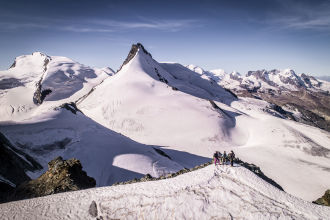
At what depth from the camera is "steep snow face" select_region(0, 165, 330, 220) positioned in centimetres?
1016

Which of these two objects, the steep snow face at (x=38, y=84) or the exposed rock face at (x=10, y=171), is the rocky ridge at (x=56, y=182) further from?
the steep snow face at (x=38, y=84)

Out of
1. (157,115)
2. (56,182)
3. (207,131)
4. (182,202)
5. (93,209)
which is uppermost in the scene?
(182,202)

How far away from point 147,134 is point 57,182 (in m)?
41.4

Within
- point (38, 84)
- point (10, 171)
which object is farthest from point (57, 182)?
point (38, 84)

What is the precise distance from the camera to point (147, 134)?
5591cm

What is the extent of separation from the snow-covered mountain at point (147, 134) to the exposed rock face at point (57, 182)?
6.98m

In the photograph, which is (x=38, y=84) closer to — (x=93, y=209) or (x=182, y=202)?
(x=93, y=209)

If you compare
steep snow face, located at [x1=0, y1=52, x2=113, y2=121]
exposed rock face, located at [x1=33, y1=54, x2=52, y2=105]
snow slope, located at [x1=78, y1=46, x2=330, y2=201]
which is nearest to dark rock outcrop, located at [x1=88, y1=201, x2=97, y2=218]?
snow slope, located at [x1=78, y1=46, x2=330, y2=201]

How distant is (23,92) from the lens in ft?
348

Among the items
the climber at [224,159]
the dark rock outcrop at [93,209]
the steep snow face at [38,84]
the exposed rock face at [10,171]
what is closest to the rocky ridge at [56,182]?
the exposed rock face at [10,171]

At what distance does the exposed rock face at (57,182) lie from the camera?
13789mm

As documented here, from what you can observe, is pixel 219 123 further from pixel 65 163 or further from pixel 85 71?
pixel 85 71

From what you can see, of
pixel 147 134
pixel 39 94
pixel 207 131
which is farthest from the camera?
pixel 39 94

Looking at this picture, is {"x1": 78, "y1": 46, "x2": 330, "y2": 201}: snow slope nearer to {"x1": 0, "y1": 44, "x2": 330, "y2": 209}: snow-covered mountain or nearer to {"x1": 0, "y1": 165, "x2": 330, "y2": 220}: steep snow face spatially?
{"x1": 0, "y1": 44, "x2": 330, "y2": 209}: snow-covered mountain
